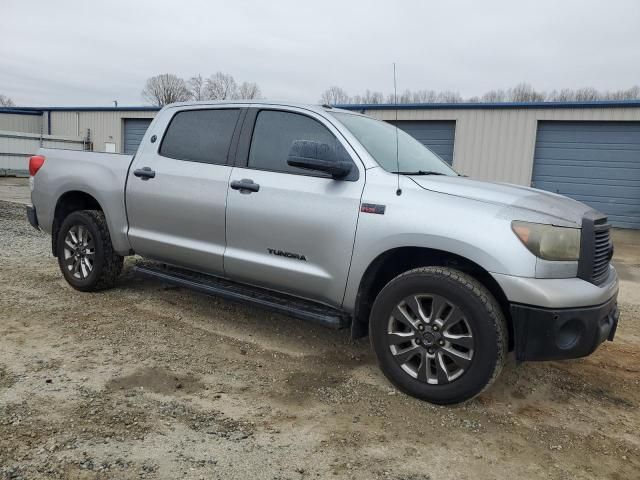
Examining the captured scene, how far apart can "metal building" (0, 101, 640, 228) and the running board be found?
38.8 ft

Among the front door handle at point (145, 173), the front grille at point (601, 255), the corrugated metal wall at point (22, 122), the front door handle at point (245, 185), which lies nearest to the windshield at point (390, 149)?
the front door handle at point (245, 185)

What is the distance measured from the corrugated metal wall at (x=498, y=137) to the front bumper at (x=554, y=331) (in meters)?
13.0

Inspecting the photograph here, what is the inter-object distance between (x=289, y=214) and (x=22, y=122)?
1178 inches

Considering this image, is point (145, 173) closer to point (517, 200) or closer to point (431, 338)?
point (431, 338)

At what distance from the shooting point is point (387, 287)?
Answer: 11.0 feet

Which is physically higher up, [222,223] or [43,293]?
[222,223]

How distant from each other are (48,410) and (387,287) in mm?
2091

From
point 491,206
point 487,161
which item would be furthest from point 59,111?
point 491,206

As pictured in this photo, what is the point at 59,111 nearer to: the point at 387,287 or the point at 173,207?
the point at 173,207

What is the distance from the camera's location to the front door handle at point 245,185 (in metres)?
3.93

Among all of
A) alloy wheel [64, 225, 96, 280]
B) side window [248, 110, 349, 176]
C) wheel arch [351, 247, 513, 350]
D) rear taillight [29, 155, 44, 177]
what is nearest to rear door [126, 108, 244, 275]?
side window [248, 110, 349, 176]

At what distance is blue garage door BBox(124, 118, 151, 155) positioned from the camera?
22.9m

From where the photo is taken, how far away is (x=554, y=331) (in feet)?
9.66

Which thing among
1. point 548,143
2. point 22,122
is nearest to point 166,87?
point 22,122
